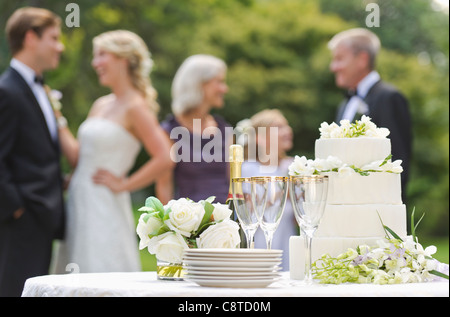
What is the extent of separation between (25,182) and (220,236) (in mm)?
2770

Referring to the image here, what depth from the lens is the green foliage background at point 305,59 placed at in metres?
18.4

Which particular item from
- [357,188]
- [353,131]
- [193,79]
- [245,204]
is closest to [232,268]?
[245,204]

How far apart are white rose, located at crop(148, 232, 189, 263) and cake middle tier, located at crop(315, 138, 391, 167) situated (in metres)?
0.52

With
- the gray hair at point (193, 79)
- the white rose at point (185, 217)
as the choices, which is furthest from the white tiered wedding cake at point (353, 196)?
the gray hair at point (193, 79)

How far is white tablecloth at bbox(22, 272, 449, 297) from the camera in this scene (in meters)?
1.83

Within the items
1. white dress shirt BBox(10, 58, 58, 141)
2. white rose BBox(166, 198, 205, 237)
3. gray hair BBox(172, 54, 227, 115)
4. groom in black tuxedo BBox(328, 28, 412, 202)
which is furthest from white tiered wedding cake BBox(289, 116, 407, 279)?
gray hair BBox(172, 54, 227, 115)

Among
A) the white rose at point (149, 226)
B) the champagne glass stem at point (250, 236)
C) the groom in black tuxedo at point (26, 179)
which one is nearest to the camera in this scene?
the champagne glass stem at point (250, 236)

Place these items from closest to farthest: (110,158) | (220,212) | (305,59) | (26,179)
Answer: (220,212) < (26,179) < (110,158) < (305,59)

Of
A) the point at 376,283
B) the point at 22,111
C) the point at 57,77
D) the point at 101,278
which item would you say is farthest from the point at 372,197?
the point at 57,77

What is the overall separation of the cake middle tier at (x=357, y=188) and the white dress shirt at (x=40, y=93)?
2.93m

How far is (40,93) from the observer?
16.1ft

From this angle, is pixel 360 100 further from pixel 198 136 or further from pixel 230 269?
pixel 230 269

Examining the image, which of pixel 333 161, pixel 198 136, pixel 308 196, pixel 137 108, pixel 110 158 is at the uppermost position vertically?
pixel 137 108

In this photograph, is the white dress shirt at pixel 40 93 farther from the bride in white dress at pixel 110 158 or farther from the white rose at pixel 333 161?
the white rose at pixel 333 161
